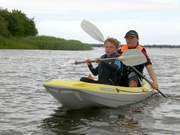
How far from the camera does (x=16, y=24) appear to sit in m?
69.8

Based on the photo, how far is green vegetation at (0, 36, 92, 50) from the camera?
57.1 m

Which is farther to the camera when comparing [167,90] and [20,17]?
[20,17]

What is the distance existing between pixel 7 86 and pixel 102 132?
6.64m

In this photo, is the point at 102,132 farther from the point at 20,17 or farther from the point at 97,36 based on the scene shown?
the point at 20,17

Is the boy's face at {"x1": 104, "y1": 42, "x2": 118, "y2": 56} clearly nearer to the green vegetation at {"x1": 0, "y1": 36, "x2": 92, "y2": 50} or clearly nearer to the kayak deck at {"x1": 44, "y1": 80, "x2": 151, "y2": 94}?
the kayak deck at {"x1": 44, "y1": 80, "x2": 151, "y2": 94}

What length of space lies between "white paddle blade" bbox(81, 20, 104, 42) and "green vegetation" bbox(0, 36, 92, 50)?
43580 mm

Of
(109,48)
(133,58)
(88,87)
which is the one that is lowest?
(88,87)

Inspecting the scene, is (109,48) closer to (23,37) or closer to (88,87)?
(88,87)

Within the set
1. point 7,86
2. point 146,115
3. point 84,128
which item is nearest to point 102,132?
point 84,128

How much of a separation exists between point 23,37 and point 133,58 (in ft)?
186

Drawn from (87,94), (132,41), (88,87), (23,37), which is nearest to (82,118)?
(87,94)

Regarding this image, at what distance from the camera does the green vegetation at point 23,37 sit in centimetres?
5834

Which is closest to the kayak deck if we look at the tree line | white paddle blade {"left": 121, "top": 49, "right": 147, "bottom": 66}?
white paddle blade {"left": 121, "top": 49, "right": 147, "bottom": 66}

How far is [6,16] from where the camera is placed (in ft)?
232
